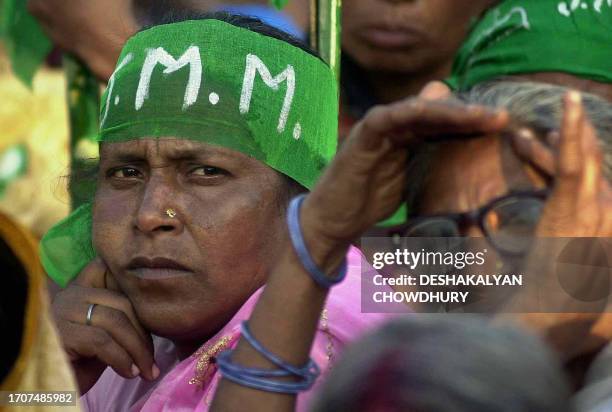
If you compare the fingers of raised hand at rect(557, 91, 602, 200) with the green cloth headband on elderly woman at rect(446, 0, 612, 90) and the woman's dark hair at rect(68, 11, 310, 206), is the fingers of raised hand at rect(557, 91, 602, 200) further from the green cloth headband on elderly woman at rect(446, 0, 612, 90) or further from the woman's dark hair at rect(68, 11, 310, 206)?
the green cloth headband on elderly woman at rect(446, 0, 612, 90)

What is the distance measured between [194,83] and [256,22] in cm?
28

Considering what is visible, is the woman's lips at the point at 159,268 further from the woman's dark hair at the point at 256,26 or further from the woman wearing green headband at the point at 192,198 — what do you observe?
the woman's dark hair at the point at 256,26

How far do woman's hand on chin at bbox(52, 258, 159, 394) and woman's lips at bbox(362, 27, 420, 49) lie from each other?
5.17ft

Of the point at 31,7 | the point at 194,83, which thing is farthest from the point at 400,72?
the point at 194,83

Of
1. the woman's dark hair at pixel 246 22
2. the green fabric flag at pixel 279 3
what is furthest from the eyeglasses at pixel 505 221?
the green fabric flag at pixel 279 3

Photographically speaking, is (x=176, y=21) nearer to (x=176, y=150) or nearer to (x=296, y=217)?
(x=176, y=150)

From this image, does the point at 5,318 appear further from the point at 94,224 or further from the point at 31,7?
the point at 31,7

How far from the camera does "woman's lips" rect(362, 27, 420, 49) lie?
4.23 m

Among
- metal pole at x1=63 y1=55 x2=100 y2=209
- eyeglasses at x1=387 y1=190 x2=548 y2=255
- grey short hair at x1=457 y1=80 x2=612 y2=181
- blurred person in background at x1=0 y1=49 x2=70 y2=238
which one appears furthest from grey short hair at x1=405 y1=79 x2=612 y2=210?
blurred person in background at x1=0 y1=49 x2=70 y2=238

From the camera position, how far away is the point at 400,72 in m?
4.32

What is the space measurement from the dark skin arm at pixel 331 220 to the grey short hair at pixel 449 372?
0.48 meters

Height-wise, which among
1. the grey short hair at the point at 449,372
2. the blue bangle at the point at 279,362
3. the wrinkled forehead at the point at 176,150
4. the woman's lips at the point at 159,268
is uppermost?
the wrinkled forehead at the point at 176,150

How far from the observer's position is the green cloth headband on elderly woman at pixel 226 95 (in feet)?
9.09

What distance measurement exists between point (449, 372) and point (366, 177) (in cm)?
63
